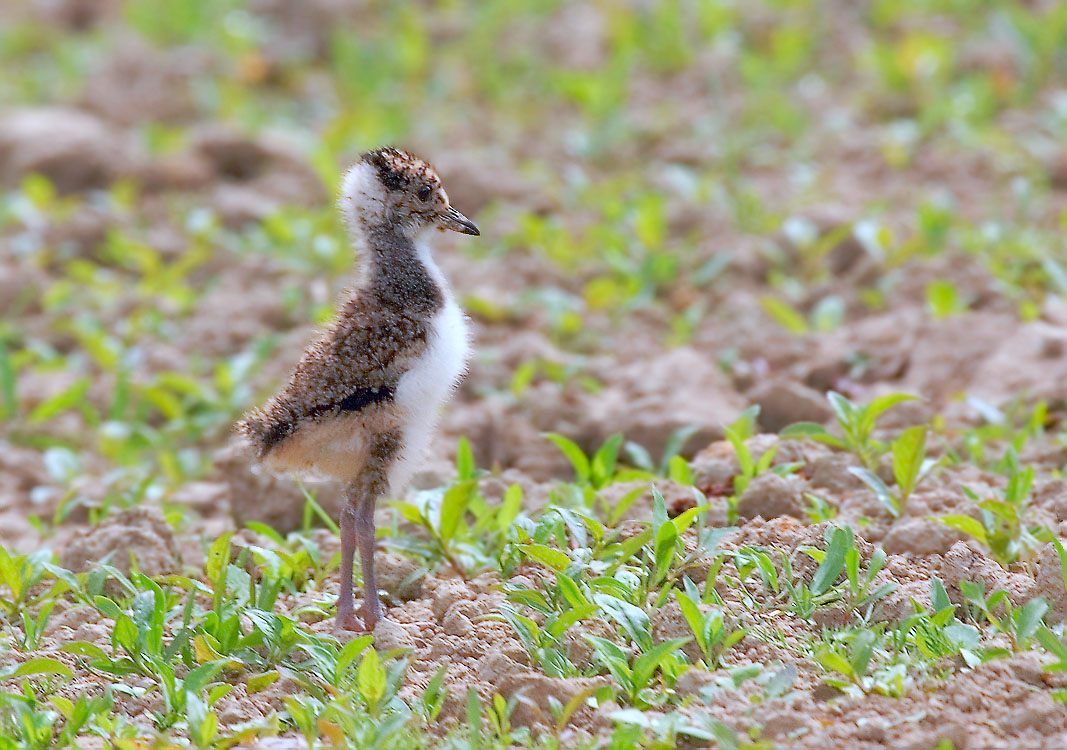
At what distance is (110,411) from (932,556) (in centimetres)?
364

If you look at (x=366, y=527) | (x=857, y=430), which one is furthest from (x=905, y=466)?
(x=366, y=527)

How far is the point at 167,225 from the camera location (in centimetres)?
782

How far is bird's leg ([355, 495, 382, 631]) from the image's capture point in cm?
381

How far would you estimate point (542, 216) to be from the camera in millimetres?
7727

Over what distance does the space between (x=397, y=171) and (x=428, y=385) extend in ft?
2.29

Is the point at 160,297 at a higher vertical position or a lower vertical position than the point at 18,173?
lower

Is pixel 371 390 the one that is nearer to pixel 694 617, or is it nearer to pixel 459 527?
pixel 459 527

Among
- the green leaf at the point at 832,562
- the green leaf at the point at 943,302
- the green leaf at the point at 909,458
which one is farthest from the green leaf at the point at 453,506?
the green leaf at the point at 943,302

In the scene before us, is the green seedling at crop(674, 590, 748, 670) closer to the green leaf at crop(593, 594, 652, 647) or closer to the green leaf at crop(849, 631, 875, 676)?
the green leaf at crop(593, 594, 652, 647)

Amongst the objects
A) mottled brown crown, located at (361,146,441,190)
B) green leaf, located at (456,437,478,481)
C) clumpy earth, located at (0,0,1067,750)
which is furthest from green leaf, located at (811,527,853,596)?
→ mottled brown crown, located at (361,146,441,190)

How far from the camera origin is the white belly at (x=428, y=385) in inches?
147

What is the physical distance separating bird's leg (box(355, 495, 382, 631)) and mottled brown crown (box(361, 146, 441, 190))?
0.92 m

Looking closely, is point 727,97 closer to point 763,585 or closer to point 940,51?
point 940,51

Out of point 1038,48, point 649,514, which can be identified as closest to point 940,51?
point 1038,48
